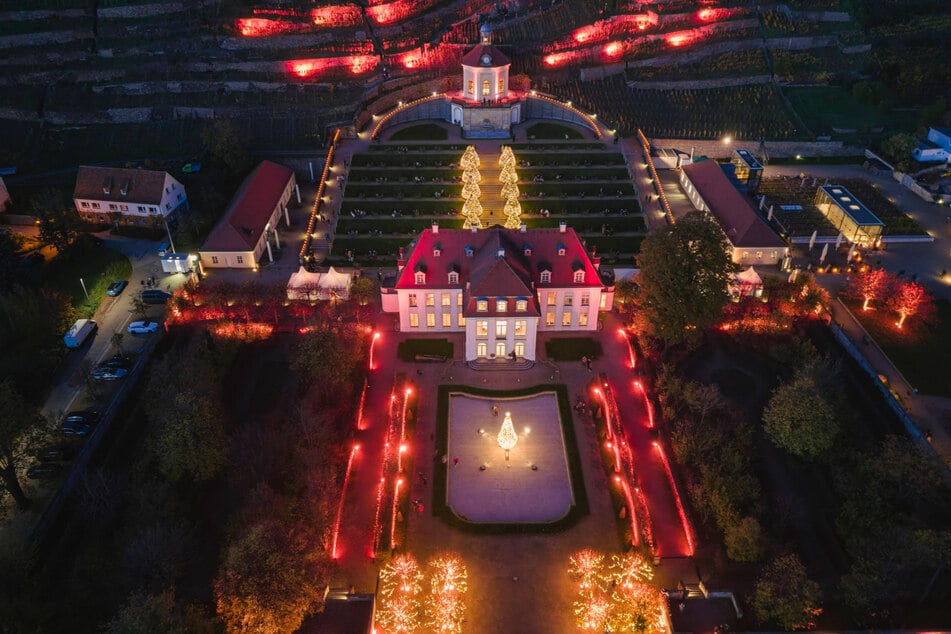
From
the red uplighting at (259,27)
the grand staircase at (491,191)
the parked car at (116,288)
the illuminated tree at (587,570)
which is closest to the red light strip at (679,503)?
the illuminated tree at (587,570)

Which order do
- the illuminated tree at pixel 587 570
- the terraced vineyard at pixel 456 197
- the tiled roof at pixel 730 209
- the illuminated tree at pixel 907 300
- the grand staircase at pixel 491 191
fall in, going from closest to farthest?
the illuminated tree at pixel 587 570, the illuminated tree at pixel 907 300, the tiled roof at pixel 730 209, the terraced vineyard at pixel 456 197, the grand staircase at pixel 491 191

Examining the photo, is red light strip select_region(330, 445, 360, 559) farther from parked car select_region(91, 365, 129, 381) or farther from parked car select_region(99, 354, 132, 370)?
parked car select_region(99, 354, 132, 370)

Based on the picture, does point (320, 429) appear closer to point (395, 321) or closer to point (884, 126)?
point (395, 321)

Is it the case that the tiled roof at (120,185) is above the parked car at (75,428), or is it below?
above

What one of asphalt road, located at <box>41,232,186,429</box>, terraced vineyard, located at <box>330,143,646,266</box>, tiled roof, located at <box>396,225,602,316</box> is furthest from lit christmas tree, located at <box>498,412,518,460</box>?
asphalt road, located at <box>41,232,186,429</box>

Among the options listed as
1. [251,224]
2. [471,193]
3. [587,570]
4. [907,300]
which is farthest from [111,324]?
[907,300]

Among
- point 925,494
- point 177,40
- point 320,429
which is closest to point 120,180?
point 177,40

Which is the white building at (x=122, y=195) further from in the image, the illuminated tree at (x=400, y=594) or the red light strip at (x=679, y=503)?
the red light strip at (x=679, y=503)
